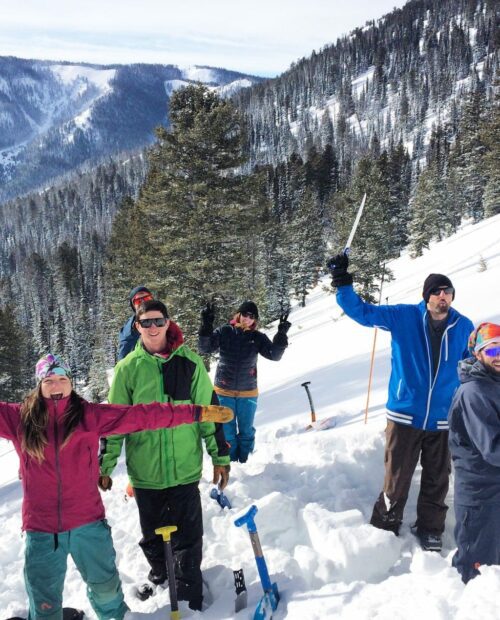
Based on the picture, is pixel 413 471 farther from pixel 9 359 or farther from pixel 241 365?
pixel 9 359

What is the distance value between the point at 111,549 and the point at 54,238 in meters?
139

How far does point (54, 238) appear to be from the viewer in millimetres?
129625

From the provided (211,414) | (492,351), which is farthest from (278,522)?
(492,351)

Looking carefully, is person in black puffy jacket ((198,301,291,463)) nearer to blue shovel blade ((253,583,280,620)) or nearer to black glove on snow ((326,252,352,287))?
black glove on snow ((326,252,352,287))

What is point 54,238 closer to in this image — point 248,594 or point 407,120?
point 407,120

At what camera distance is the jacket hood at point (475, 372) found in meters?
2.76

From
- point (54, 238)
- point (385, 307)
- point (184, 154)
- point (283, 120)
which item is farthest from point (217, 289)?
point (283, 120)

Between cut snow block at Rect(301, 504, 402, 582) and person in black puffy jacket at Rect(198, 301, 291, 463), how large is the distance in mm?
2084

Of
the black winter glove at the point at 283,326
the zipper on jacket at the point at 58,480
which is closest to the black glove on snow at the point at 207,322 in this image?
the black winter glove at the point at 283,326

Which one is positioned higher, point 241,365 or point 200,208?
point 200,208

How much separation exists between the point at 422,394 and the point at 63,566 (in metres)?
2.78

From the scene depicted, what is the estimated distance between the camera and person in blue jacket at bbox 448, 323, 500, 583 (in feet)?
8.87

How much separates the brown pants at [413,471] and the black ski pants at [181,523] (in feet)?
4.96

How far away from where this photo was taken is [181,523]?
11.3 feet
